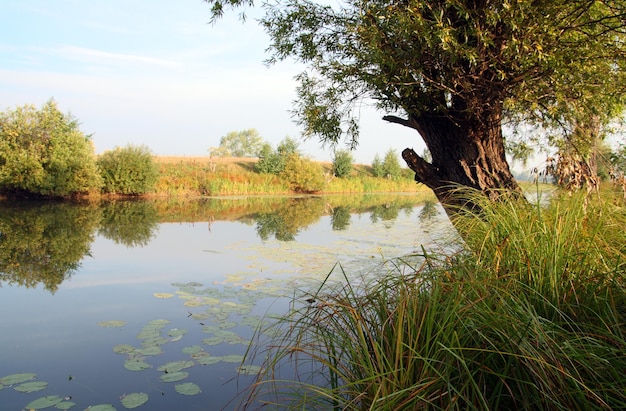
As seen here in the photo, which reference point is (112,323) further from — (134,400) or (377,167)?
(377,167)

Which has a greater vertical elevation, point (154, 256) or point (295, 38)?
point (295, 38)

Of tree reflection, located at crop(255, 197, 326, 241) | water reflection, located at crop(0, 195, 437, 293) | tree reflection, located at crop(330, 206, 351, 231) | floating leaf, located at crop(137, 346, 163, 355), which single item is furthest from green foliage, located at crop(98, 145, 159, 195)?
floating leaf, located at crop(137, 346, 163, 355)

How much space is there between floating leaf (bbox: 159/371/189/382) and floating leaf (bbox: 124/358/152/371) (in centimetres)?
29

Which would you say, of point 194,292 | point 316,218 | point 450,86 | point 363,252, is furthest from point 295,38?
point 316,218

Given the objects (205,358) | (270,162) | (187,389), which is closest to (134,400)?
(187,389)

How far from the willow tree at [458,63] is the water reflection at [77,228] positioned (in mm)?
5500

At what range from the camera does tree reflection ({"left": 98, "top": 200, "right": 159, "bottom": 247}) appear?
12416 mm

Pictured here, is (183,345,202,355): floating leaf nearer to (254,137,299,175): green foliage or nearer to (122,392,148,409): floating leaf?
(122,392,148,409): floating leaf

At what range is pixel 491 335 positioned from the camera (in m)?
2.55

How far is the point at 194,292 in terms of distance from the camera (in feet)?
23.0

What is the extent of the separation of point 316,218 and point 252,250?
7.67 m

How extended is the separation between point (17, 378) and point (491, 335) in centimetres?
383

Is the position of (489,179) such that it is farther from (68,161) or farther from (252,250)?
(68,161)

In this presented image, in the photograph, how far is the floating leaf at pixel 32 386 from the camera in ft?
12.4
